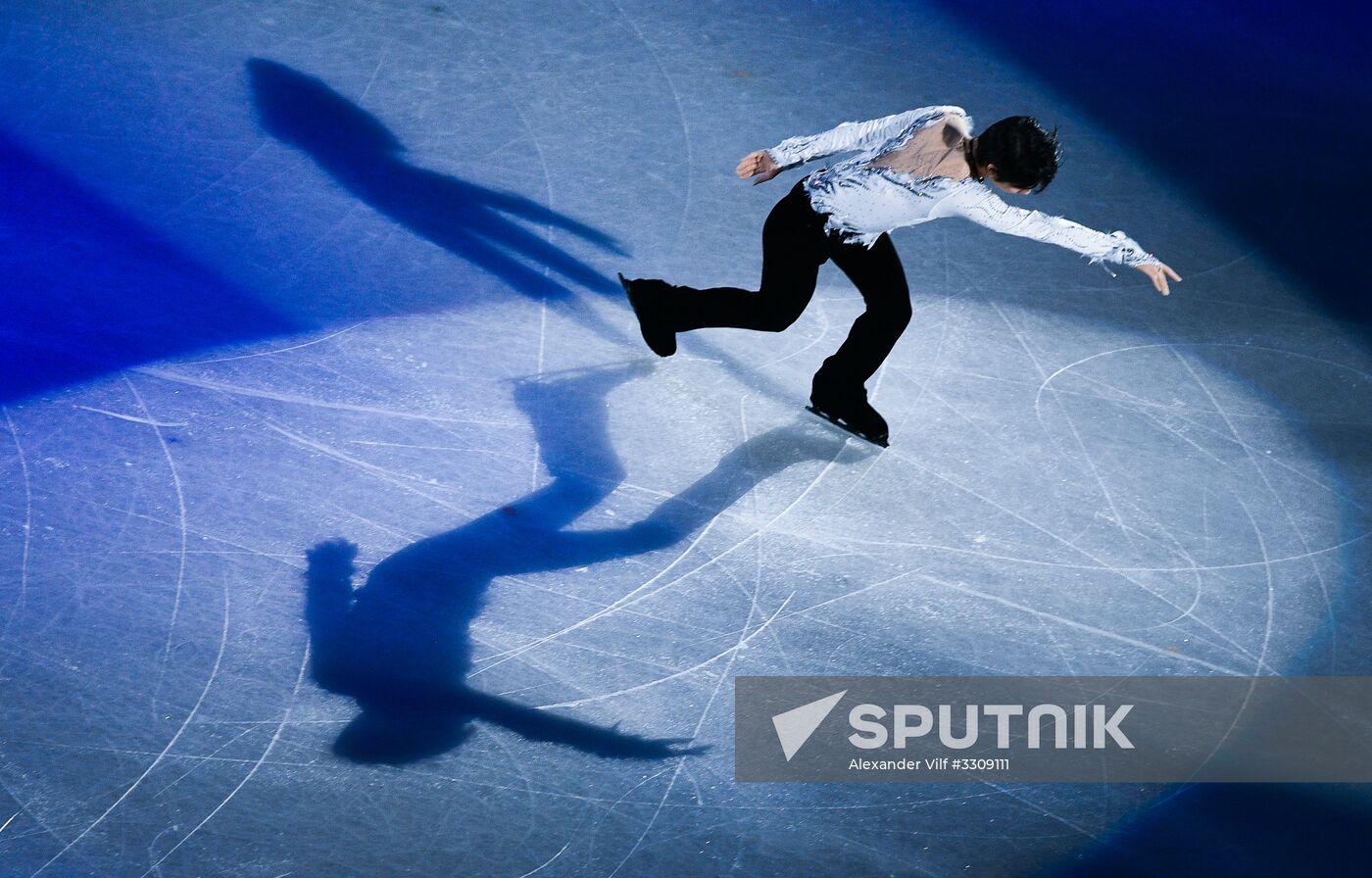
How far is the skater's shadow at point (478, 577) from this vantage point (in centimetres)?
309

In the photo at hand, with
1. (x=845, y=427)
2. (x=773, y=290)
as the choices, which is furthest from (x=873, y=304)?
(x=845, y=427)

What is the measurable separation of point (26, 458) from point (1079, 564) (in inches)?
121

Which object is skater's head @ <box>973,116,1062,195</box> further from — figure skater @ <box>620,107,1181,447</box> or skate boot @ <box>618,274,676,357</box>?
skate boot @ <box>618,274,676,357</box>

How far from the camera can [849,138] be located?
3494 millimetres

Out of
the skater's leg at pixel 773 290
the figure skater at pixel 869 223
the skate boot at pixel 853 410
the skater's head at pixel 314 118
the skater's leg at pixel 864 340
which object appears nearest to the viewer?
the figure skater at pixel 869 223

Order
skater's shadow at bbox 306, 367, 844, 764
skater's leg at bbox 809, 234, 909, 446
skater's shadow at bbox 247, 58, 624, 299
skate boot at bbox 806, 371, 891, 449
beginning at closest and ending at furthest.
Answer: skater's shadow at bbox 306, 367, 844, 764 < skater's leg at bbox 809, 234, 909, 446 < skate boot at bbox 806, 371, 891, 449 < skater's shadow at bbox 247, 58, 624, 299

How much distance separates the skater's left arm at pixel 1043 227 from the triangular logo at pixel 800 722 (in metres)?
1.28

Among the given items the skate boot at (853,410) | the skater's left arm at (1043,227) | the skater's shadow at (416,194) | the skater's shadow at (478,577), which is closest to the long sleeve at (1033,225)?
the skater's left arm at (1043,227)

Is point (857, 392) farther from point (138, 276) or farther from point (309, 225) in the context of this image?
point (138, 276)

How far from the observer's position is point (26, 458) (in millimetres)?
3676

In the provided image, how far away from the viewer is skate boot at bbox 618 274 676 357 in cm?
395

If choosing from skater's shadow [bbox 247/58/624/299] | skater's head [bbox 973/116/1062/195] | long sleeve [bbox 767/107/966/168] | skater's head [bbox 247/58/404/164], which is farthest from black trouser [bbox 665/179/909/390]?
skater's head [bbox 247/58/404/164]

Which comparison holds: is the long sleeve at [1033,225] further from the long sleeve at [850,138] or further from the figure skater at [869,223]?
the long sleeve at [850,138]

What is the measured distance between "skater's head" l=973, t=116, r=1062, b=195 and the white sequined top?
0.32ft
